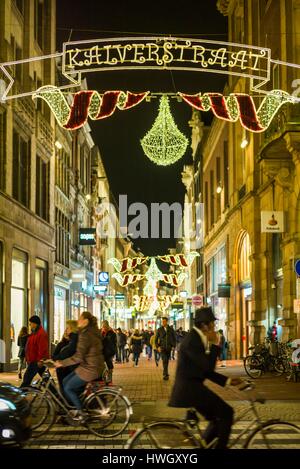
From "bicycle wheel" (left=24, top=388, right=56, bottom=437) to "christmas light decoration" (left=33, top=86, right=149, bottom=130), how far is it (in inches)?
377

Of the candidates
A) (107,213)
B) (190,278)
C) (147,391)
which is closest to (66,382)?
(147,391)

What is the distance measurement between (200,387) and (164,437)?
2.15 ft

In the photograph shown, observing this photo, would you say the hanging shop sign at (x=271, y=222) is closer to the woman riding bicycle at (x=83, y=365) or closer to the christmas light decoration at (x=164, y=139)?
the christmas light decoration at (x=164, y=139)

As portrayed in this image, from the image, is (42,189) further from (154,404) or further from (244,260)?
(154,404)

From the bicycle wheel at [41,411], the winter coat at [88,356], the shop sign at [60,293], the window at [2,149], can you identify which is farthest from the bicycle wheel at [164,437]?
the shop sign at [60,293]

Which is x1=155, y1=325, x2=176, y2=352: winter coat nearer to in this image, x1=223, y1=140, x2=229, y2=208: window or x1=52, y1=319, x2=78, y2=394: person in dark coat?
x1=52, y1=319, x2=78, y2=394: person in dark coat

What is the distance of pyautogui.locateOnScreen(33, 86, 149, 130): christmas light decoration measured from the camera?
20750 mm

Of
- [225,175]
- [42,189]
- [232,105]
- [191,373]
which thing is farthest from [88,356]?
[225,175]

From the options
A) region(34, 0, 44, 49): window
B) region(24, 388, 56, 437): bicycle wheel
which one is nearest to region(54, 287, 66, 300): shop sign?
region(34, 0, 44, 49): window

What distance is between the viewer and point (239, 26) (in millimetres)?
41625

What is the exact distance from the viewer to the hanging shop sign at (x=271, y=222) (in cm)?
2809

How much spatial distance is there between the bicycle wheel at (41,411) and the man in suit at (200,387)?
498 centimetres

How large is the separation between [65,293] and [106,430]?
36174mm
